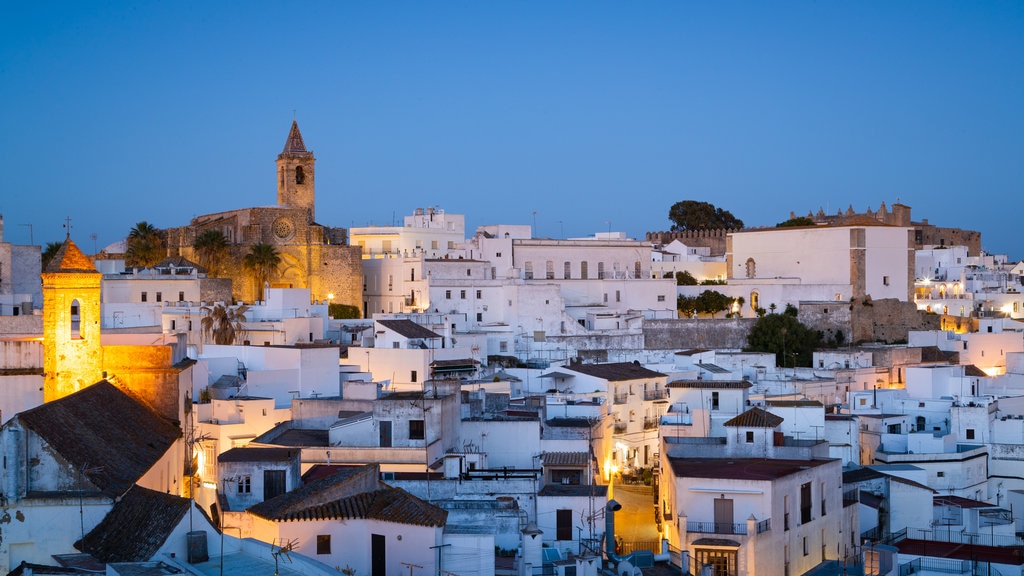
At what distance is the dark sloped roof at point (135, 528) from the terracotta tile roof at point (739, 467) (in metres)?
Answer: 8.69

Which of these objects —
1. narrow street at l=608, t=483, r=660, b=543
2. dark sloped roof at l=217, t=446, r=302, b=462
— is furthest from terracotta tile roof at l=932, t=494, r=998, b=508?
dark sloped roof at l=217, t=446, r=302, b=462

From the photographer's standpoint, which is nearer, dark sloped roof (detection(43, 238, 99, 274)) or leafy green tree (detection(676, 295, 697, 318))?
dark sloped roof (detection(43, 238, 99, 274))

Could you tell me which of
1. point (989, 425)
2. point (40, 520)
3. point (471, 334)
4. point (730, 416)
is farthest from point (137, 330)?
point (989, 425)

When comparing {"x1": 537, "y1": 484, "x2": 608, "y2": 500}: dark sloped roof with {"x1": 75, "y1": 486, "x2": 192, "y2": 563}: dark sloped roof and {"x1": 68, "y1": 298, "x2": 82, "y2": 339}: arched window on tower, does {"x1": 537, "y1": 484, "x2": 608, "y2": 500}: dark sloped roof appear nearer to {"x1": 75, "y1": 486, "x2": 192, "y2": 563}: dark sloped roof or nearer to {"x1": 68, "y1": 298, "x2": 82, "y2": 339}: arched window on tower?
{"x1": 75, "y1": 486, "x2": 192, "y2": 563}: dark sloped roof

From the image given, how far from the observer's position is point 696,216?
74.0 m

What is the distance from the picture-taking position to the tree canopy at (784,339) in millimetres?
41731

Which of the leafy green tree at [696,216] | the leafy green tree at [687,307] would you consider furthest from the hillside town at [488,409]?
the leafy green tree at [696,216]

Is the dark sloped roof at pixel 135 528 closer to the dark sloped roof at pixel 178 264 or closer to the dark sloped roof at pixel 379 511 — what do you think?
the dark sloped roof at pixel 379 511

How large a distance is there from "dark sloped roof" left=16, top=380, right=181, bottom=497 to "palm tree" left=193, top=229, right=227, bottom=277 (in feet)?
70.7

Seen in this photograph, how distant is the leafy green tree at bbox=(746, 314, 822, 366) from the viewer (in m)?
41.8

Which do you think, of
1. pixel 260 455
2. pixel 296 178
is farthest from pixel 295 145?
pixel 260 455

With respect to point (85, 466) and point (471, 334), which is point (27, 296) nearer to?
point (471, 334)

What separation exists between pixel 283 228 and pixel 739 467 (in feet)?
83.7

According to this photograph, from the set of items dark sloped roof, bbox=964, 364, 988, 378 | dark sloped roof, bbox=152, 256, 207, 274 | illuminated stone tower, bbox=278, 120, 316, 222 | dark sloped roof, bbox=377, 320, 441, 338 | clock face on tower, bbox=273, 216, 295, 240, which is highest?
illuminated stone tower, bbox=278, 120, 316, 222
